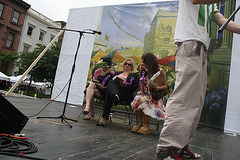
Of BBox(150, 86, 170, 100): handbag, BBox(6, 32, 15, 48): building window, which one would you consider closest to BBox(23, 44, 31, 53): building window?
BBox(6, 32, 15, 48): building window

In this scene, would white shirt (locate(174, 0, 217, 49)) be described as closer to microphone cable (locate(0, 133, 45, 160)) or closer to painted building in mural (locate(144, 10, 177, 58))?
microphone cable (locate(0, 133, 45, 160))

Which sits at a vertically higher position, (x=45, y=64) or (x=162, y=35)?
(x=162, y=35)

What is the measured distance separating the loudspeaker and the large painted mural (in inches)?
220

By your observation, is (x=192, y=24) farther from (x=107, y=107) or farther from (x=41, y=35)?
(x=41, y=35)

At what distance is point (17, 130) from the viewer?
1542 mm

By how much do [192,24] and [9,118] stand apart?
1585 millimetres

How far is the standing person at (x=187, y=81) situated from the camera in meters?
1.30

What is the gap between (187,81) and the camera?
137cm

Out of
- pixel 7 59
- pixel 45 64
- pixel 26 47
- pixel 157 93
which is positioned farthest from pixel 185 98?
pixel 26 47

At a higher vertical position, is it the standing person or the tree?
the tree

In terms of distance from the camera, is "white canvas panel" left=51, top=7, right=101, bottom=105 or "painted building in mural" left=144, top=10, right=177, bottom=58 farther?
"white canvas panel" left=51, top=7, right=101, bottom=105

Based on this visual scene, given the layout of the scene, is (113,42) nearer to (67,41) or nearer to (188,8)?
(67,41)

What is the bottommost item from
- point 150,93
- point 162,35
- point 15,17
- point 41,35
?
point 150,93

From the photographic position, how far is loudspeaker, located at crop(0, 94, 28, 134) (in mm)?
1394
